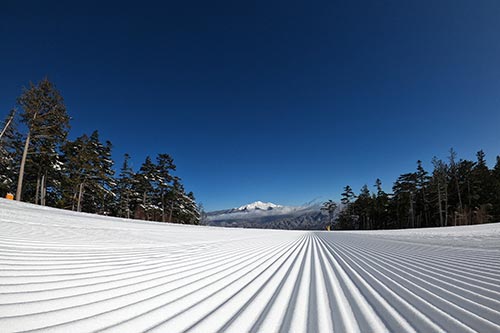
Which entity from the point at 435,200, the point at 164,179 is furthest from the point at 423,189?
the point at 164,179

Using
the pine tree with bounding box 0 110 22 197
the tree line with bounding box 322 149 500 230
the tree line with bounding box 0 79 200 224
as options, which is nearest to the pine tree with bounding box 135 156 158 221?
the tree line with bounding box 0 79 200 224

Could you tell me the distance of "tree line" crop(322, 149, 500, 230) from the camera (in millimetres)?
23234

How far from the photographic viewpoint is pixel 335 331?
104 cm

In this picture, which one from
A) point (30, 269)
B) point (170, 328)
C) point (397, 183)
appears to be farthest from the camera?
point (397, 183)

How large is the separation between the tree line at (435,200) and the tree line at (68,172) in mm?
31179

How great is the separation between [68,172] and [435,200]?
4393cm

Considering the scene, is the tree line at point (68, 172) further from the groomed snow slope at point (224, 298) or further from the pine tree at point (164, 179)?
the groomed snow slope at point (224, 298)

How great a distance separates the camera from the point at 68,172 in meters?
19.6

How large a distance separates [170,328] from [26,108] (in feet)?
55.0

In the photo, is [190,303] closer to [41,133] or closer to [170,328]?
[170,328]

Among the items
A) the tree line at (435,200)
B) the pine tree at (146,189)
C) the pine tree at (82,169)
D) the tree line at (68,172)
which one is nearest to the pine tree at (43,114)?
the tree line at (68,172)

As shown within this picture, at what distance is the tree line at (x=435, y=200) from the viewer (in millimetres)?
23234

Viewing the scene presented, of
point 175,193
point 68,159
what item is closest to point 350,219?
point 175,193

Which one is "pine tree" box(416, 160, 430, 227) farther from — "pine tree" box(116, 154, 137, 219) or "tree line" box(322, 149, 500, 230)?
"pine tree" box(116, 154, 137, 219)
